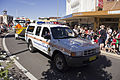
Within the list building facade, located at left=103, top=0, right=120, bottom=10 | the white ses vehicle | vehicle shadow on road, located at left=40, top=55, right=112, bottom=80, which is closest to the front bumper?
the white ses vehicle

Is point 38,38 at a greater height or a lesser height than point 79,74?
greater

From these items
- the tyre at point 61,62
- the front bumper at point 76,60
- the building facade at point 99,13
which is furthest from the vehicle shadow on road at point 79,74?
the building facade at point 99,13

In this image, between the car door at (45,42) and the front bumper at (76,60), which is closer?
the front bumper at (76,60)

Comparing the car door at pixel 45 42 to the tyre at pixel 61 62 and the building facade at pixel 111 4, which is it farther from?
the building facade at pixel 111 4

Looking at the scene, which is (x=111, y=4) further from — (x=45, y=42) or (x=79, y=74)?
(x=79, y=74)

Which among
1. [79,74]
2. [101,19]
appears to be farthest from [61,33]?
[101,19]

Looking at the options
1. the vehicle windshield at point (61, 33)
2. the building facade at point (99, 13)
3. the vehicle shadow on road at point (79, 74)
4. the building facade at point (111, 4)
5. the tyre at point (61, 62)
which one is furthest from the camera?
the building facade at point (111, 4)

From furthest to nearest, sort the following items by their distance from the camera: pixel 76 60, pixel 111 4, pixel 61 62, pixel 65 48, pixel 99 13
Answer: pixel 111 4 < pixel 99 13 < pixel 61 62 < pixel 65 48 < pixel 76 60

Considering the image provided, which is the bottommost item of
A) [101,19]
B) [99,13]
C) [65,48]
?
[65,48]

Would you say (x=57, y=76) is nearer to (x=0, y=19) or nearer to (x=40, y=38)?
(x=40, y=38)

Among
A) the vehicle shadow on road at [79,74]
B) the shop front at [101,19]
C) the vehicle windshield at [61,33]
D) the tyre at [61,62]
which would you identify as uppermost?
the shop front at [101,19]

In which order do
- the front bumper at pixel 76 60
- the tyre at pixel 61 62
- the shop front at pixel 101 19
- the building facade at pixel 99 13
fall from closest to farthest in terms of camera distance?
the front bumper at pixel 76 60, the tyre at pixel 61 62, the building facade at pixel 99 13, the shop front at pixel 101 19

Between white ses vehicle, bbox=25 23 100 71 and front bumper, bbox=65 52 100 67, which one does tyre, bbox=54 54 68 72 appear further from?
front bumper, bbox=65 52 100 67

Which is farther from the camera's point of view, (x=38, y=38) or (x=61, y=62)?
(x=38, y=38)
